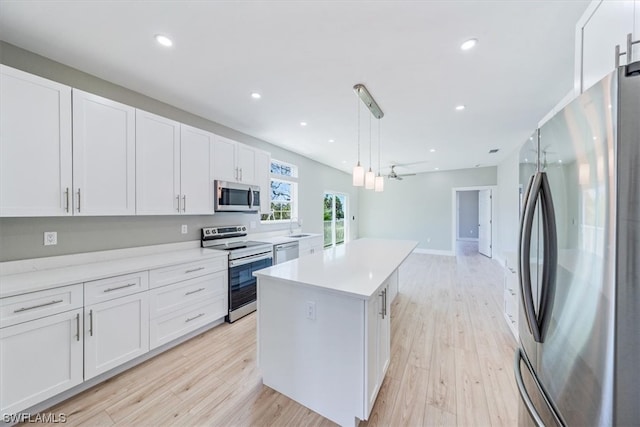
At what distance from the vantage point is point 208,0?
1.44 m

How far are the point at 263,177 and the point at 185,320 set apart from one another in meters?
2.28

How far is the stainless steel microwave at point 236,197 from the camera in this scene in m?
3.08

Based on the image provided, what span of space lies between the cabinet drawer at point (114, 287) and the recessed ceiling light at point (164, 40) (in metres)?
1.90

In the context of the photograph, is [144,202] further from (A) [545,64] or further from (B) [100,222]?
(A) [545,64]

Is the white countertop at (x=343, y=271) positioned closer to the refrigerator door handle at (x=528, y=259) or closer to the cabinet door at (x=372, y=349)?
the cabinet door at (x=372, y=349)

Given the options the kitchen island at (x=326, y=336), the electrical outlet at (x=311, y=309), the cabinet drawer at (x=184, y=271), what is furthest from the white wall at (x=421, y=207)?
the electrical outlet at (x=311, y=309)

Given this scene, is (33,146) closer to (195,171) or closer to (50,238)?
(50,238)

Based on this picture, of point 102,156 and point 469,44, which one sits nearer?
point 469,44

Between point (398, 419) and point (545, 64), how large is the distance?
10.1 feet

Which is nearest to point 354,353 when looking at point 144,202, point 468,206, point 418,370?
point 418,370

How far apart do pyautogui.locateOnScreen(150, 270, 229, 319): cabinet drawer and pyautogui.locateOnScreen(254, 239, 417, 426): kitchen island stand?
1.06 meters

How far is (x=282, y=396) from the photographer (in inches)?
68.4

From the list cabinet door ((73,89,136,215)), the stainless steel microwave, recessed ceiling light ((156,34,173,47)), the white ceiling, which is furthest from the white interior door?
cabinet door ((73,89,136,215))

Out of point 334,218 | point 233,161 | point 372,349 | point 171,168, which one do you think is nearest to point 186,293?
point 171,168
